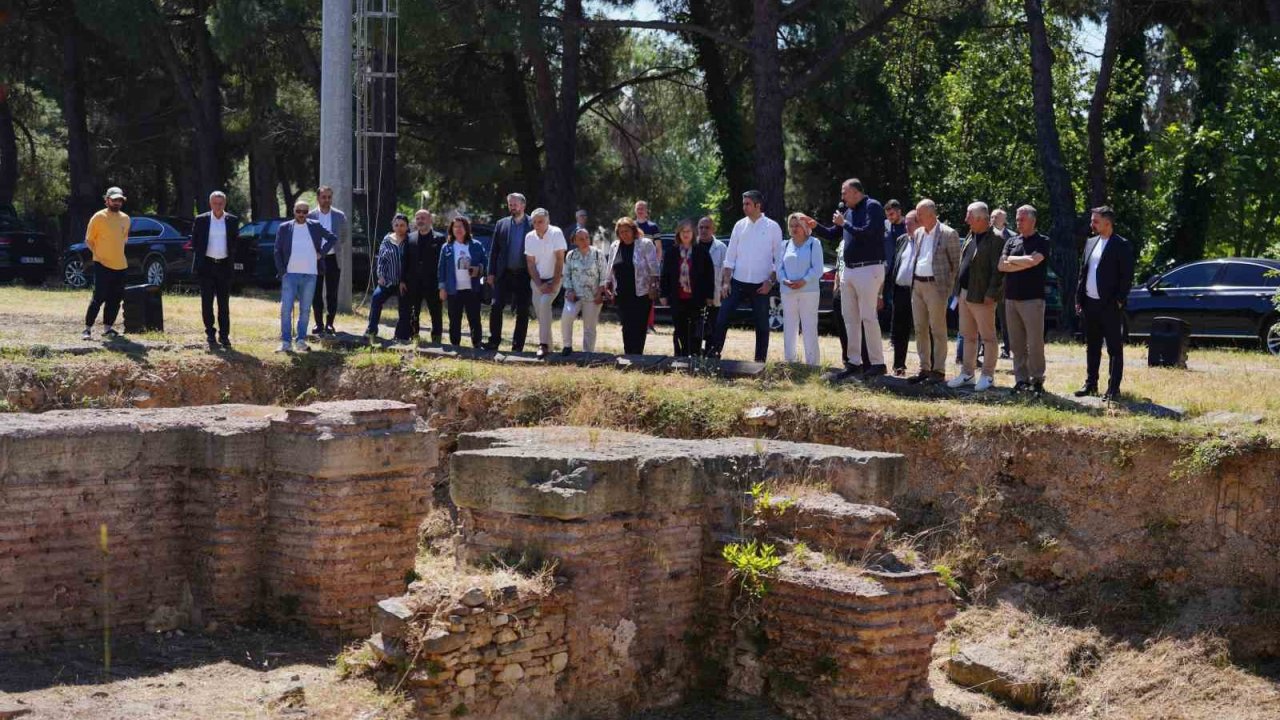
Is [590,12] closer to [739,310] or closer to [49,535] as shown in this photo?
[739,310]

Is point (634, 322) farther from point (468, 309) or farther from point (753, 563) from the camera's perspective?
point (753, 563)

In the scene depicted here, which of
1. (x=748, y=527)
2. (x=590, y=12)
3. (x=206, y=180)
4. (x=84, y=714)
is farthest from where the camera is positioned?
(x=206, y=180)

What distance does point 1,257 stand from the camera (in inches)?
1056

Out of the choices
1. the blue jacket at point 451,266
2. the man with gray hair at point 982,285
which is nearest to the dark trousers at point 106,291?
the blue jacket at point 451,266

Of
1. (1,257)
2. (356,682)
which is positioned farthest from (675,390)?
(1,257)

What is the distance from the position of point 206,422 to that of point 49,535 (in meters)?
1.34

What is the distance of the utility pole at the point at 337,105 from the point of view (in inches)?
773

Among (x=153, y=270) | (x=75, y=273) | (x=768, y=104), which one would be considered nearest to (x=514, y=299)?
(x=768, y=104)

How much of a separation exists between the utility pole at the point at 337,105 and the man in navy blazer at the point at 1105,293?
34.5ft

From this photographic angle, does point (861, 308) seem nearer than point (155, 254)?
Yes

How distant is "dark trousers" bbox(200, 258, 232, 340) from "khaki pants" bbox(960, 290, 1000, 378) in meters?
7.35

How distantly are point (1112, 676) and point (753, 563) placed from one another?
3.15 m

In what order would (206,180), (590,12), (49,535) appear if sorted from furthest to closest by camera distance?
(206,180) → (590,12) → (49,535)

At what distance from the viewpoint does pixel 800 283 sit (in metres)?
13.8
